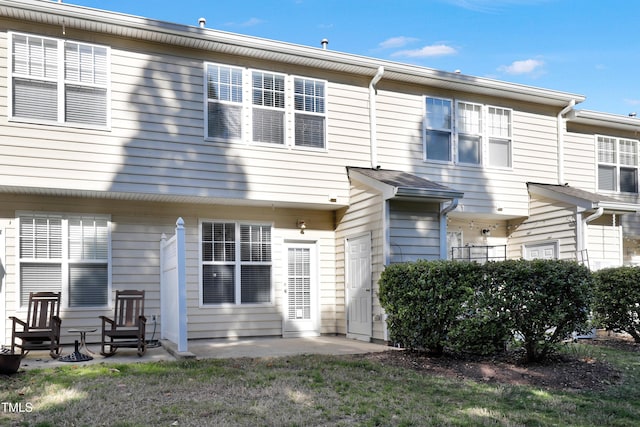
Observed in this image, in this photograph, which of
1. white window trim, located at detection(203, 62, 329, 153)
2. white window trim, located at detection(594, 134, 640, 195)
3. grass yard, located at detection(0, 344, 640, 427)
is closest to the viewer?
grass yard, located at detection(0, 344, 640, 427)

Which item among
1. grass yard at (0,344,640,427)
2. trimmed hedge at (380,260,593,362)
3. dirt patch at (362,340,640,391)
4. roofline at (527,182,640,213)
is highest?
roofline at (527,182,640,213)

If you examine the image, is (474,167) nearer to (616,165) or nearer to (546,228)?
(546,228)

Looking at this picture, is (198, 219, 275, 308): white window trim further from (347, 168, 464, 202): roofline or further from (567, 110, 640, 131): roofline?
(567, 110, 640, 131): roofline

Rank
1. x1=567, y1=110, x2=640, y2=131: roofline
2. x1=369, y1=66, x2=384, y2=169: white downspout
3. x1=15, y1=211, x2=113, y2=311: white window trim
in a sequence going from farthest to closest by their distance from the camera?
x1=567, y1=110, x2=640, y2=131: roofline → x1=369, y1=66, x2=384, y2=169: white downspout → x1=15, y1=211, x2=113, y2=311: white window trim

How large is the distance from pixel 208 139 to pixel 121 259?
2.63 meters

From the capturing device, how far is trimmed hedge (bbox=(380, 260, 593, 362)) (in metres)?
7.43

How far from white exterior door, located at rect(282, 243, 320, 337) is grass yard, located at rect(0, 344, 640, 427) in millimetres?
3974

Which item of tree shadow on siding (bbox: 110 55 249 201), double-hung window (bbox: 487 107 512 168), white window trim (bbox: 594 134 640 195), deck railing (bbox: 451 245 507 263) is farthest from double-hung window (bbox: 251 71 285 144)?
white window trim (bbox: 594 134 640 195)

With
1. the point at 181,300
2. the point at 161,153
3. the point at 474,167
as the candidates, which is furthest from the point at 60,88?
the point at 474,167

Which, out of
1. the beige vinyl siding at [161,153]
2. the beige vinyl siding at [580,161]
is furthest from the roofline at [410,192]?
the beige vinyl siding at [580,161]

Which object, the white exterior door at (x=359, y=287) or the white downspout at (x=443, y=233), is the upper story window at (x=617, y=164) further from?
the white exterior door at (x=359, y=287)

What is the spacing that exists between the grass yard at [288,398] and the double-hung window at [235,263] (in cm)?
345

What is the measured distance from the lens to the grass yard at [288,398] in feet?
16.4

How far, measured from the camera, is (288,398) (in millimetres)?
5660
